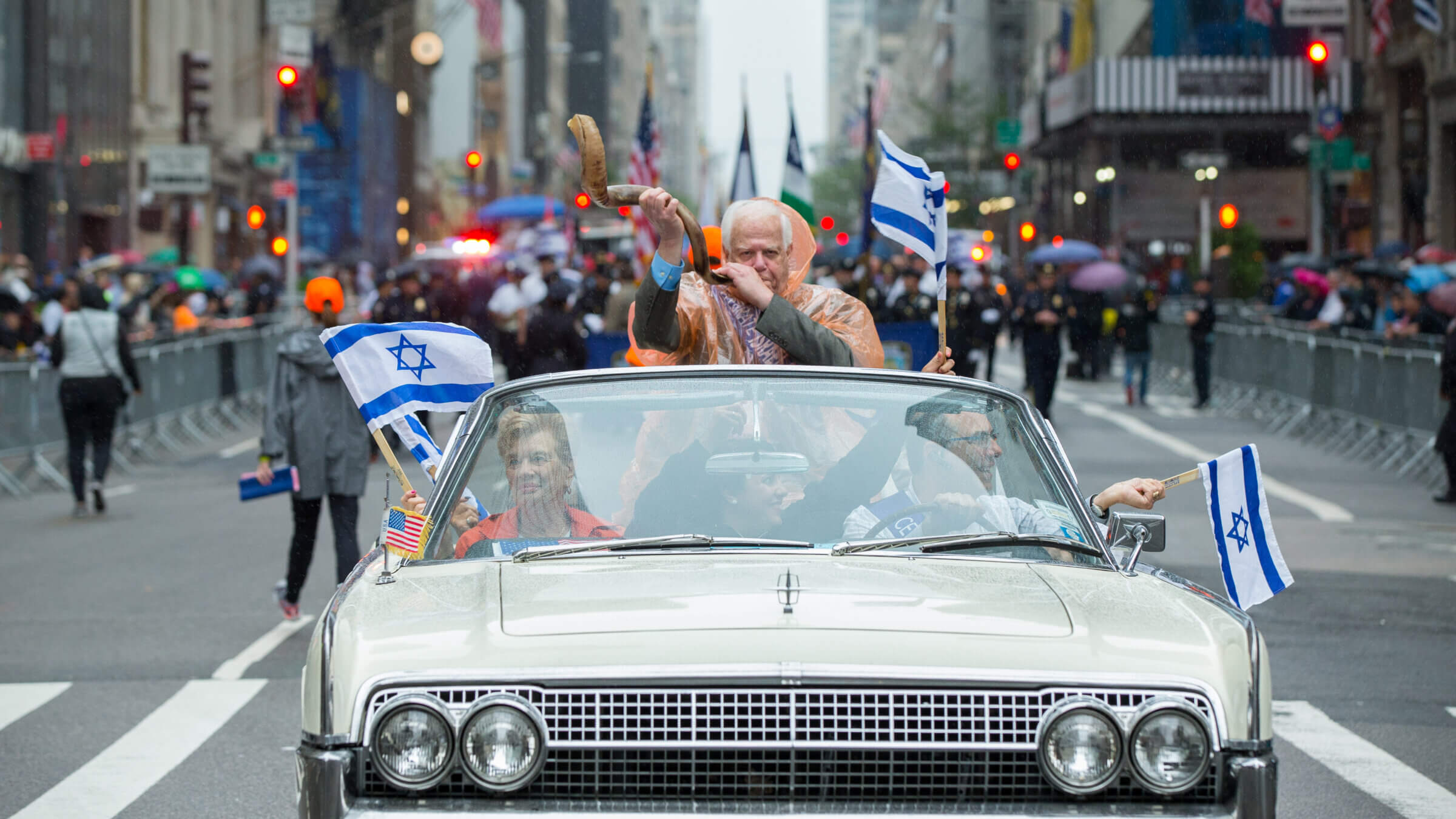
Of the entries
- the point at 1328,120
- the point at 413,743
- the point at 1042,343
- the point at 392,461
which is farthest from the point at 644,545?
the point at 1328,120

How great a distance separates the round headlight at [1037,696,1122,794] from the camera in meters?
3.42

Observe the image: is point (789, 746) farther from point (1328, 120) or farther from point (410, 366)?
point (1328, 120)

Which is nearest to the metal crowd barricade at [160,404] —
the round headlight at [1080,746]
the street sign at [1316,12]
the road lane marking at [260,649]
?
the road lane marking at [260,649]

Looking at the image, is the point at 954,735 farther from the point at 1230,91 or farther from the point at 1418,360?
the point at 1230,91

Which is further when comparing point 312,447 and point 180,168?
point 180,168

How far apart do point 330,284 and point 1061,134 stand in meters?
57.5

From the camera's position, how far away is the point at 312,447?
9578mm

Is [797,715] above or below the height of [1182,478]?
below

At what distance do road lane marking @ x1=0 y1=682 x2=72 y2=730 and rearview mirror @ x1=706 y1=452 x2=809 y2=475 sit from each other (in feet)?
13.4

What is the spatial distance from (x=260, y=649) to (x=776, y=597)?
5.89 meters

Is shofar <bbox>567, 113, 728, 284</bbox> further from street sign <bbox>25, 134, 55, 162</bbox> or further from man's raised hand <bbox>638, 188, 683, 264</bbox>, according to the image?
street sign <bbox>25, 134, 55, 162</bbox>

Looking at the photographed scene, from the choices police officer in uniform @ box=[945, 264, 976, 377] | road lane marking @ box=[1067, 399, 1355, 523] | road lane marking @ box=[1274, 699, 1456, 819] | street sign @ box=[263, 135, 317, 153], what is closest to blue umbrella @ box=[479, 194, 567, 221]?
street sign @ box=[263, 135, 317, 153]

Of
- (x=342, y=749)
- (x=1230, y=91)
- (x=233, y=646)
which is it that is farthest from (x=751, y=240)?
(x=1230, y=91)

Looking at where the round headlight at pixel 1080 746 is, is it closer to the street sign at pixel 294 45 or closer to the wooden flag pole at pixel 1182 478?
the wooden flag pole at pixel 1182 478
